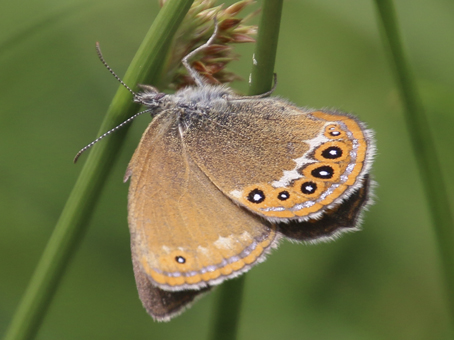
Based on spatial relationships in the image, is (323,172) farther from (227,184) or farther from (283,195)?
(227,184)

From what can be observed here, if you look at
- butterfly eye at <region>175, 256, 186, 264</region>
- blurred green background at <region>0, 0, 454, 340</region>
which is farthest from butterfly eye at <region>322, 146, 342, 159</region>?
blurred green background at <region>0, 0, 454, 340</region>

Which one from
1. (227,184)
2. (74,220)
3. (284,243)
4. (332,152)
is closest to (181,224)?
(227,184)

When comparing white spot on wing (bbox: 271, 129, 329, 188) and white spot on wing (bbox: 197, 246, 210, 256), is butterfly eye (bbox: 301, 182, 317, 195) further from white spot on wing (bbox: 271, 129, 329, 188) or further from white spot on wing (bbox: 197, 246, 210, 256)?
white spot on wing (bbox: 197, 246, 210, 256)

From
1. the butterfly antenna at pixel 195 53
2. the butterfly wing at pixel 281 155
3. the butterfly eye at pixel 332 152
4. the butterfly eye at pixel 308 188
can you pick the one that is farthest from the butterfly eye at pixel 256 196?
the butterfly antenna at pixel 195 53

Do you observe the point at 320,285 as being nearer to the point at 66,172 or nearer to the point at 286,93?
the point at 286,93

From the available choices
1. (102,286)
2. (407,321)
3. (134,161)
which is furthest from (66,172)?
(407,321)
